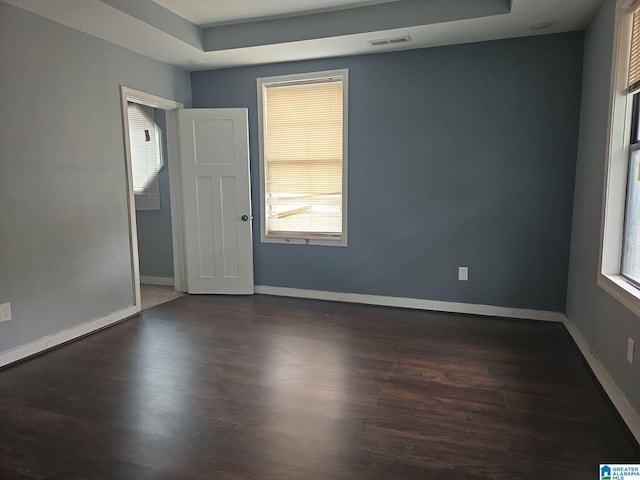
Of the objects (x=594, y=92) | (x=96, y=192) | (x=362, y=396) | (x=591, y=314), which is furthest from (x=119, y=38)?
(x=591, y=314)

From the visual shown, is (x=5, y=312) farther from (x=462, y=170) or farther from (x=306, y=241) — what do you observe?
(x=462, y=170)

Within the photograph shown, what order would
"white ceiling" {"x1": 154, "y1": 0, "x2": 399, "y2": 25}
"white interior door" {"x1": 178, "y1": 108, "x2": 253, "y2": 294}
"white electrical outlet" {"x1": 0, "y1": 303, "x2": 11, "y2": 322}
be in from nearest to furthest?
"white electrical outlet" {"x1": 0, "y1": 303, "x2": 11, "y2": 322} < "white ceiling" {"x1": 154, "y1": 0, "x2": 399, "y2": 25} < "white interior door" {"x1": 178, "y1": 108, "x2": 253, "y2": 294}

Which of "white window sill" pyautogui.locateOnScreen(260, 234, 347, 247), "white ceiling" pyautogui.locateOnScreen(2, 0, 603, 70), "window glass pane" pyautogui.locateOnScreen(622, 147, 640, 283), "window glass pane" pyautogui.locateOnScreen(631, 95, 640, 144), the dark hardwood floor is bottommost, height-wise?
the dark hardwood floor

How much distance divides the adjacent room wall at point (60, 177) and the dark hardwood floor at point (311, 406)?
0.42 m

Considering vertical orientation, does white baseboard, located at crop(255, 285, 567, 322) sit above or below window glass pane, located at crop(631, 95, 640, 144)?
below

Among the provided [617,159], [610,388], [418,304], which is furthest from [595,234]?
[418,304]

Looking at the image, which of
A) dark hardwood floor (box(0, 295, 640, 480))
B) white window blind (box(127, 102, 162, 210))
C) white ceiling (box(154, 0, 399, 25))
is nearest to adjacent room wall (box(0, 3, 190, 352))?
dark hardwood floor (box(0, 295, 640, 480))

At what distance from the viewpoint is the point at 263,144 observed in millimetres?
4574

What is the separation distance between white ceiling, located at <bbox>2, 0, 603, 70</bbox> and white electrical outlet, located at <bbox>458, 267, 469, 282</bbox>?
2076 millimetres

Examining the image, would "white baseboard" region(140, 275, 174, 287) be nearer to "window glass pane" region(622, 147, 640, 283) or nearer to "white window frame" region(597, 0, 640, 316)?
Answer: "white window frame" region(597, 0, 640, 316)

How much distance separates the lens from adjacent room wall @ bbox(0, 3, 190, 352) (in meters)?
2.94

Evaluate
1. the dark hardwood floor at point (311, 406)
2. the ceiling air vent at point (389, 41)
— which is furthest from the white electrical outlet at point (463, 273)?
the ceiling air vent at point (389, 41)

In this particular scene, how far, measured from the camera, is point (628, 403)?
84.7 inches

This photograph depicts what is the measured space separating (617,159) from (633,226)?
43cm
